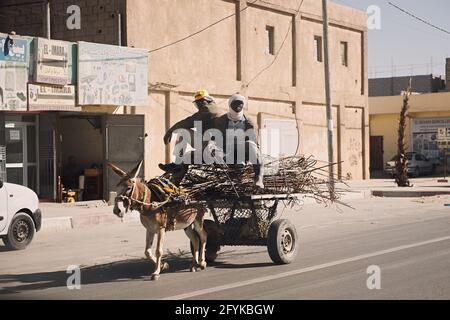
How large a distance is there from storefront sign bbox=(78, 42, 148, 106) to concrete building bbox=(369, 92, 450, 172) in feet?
98.5

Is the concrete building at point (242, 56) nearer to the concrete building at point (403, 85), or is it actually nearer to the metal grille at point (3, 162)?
the metal grille at point (3, 162)

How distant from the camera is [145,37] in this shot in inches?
1001

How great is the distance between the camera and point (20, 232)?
1432 cm

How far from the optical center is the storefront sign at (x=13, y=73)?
20484mm

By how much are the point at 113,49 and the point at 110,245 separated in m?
10.2

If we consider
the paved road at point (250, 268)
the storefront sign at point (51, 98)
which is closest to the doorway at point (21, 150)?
the storefront sign at point (51, 98)

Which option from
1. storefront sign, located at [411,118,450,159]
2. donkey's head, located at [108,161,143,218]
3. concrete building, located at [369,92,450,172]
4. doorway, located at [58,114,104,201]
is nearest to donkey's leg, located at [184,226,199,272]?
donkey's head, located at [108,161,143,218]

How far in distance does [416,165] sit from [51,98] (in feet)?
106

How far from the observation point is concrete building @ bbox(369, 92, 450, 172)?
1971 inches

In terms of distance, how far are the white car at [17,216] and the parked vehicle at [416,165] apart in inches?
1404

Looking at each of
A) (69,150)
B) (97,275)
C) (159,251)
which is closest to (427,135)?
(69,150)

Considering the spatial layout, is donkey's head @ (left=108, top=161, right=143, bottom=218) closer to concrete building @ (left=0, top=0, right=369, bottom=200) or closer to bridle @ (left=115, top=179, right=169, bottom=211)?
bridle @ (left=115, top=179, right=169, bottom=211)

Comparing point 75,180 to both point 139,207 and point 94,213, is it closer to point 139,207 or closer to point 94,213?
point 94,213
